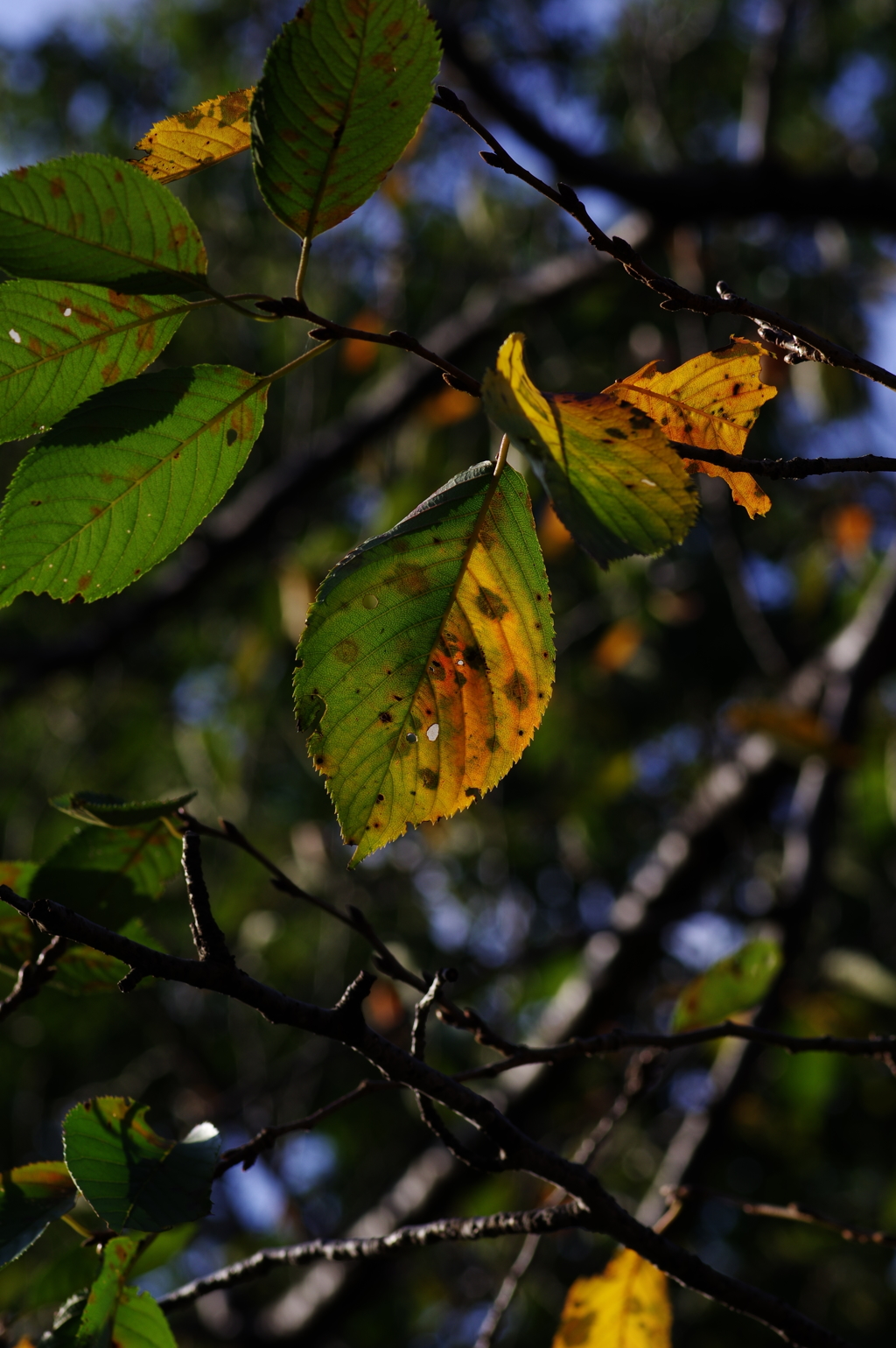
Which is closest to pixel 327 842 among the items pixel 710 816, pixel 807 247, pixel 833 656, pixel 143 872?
pixel 710 816

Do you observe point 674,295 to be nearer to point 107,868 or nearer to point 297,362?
point 297,362

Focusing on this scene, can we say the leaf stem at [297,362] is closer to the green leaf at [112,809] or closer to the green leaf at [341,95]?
the green leaf at [341,95]

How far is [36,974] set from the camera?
65cm

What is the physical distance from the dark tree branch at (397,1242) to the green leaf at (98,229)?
53 cm

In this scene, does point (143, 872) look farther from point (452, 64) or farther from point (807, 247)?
point (807, 247)

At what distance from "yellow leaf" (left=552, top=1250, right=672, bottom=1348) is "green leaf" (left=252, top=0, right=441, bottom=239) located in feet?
2.44

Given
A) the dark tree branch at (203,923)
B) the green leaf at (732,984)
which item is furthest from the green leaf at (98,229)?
the green leaf at (732,984)

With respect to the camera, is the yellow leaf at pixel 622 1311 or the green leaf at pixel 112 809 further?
the yellow leaf at pixel 622 1311

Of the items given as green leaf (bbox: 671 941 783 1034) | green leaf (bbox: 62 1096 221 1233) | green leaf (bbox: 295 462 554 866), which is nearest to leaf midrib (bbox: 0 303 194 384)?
green leaf (bbox: 295 462 554 866)

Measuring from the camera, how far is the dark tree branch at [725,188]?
1997 mm

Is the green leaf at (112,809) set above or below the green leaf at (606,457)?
below

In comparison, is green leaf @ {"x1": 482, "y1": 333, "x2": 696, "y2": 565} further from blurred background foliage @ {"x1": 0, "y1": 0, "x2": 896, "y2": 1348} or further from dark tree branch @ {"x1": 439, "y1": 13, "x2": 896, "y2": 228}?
dark tree branch @ {"x1": 439, "y1": 13, "x2": 896, "y2": 228}

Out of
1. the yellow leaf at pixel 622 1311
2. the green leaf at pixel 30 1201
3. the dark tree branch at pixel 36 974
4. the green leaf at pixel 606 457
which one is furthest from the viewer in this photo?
the yellow leaf at pixel 622 1311

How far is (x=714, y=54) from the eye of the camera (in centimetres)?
535
